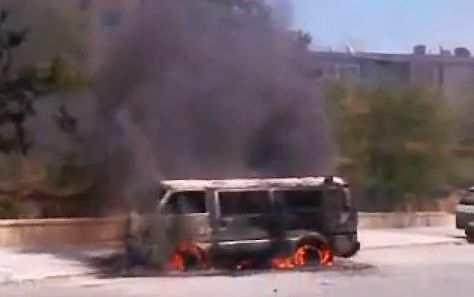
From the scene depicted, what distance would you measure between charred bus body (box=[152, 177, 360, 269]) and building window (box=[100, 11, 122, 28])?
9.10m

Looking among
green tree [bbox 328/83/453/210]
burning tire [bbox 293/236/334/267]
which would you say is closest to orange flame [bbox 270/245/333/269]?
burning tire [bbox 293/236/334/267]

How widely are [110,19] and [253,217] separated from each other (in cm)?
1042

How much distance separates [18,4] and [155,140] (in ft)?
15.1

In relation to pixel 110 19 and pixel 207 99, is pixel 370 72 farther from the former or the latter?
pixel 207 99

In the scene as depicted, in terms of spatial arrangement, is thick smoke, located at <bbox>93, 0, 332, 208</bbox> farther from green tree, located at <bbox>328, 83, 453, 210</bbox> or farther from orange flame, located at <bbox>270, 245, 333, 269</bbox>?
orange flame, located at <bbox>270, 245, 333, 269</bbox>

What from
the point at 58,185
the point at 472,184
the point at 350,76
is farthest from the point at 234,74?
the point at 472,184

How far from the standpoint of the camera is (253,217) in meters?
19.5

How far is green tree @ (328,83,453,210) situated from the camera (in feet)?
104

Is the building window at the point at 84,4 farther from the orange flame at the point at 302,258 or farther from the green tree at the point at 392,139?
the orange flame at the point at 302,258

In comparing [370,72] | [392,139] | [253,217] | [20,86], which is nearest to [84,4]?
[20,86]

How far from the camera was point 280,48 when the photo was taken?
2867 cm

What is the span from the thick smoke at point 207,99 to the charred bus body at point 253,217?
3899mm

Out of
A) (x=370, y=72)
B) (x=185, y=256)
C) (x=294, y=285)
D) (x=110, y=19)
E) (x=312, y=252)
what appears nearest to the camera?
(x=294, y=285)

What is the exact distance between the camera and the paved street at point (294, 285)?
16.2 meters
